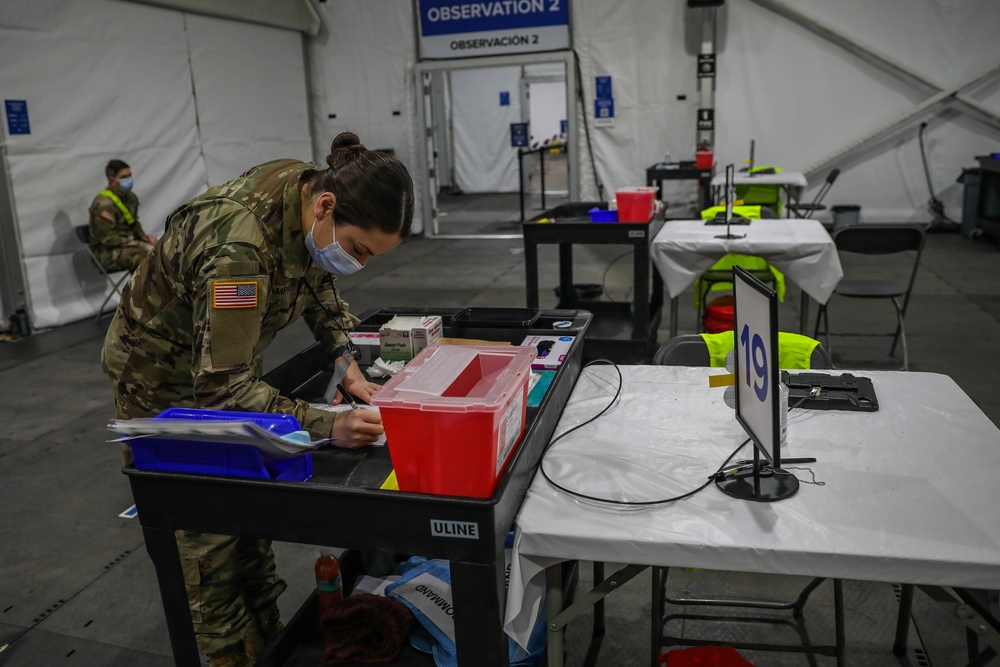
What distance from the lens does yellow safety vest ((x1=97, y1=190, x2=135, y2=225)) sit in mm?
5539

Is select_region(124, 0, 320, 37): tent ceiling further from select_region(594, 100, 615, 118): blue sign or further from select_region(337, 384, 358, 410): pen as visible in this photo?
select_region(337, 384, 358, 410): pen

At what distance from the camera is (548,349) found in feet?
6.58

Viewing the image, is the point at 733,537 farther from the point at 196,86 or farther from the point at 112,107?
the point at 196,86

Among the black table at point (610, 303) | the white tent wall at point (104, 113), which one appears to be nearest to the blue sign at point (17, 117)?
the white tent wall at point (104, 113)

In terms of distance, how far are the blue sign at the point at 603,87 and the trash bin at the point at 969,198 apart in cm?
364

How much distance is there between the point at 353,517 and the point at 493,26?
8.18m

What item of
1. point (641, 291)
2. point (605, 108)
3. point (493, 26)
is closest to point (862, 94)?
point (605, 108)

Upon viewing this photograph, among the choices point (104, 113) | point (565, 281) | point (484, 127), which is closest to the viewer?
point (565, 281)

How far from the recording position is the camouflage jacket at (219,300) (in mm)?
1392

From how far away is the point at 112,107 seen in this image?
623 centimetres

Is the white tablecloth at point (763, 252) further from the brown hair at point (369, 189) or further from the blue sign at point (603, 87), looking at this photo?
the blue sign at point (603, 87)

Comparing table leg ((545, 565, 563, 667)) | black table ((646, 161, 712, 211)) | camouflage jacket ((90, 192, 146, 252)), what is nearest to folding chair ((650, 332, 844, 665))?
table leg ((545, 565, 563, 667))

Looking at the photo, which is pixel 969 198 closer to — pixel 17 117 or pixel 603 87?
pixel 603 87

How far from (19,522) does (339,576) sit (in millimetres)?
1814
